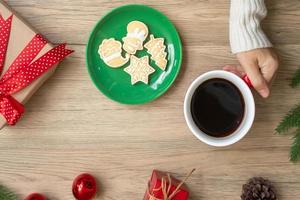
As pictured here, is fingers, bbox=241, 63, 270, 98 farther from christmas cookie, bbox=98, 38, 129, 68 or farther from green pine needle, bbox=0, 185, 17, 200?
green pine needle, bbox=0, 185, 17, 200

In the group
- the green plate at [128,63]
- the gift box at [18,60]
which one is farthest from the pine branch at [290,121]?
the gift box at [18,60]

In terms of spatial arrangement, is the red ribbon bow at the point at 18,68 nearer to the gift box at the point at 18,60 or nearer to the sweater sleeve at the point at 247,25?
the gift box at the point at 18,60

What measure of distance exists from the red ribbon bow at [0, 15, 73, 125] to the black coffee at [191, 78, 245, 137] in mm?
290

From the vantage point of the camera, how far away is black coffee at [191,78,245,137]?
33.3 inches

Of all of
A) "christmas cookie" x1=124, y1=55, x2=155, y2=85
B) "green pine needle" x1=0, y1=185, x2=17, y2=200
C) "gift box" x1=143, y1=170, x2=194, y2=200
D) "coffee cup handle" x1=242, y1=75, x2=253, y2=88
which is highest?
"christmas cookie" x1=124, y1=55, x2=155, y2=85

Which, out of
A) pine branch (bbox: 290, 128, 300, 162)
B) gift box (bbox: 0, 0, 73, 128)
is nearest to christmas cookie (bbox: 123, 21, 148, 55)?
gift box (bbox: 0, 0, 73, 128)

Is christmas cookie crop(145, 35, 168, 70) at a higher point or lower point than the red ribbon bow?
lower

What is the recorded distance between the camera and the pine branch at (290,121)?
34.2 inches

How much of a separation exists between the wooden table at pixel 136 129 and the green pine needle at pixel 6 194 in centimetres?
1

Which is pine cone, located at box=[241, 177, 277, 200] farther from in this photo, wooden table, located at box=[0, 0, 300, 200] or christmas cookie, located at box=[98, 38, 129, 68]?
christmas cookie, located at box=[98, 38, 129, 68]

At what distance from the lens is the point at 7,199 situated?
0.88 meters

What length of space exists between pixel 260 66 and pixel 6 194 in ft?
1.83

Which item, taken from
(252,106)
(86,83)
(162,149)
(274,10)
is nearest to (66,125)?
(86,83)

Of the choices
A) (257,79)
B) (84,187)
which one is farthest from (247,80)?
(84,187)
